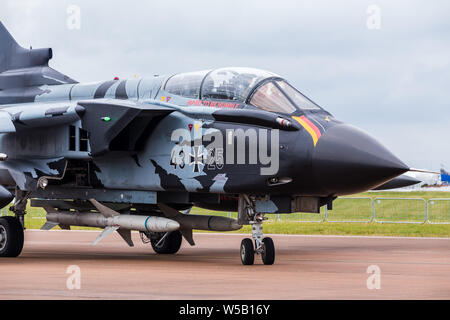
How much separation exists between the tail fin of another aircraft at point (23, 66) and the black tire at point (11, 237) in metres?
3.39

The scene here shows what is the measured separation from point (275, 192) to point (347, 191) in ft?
3.71

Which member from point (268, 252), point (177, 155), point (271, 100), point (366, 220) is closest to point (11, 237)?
point (177, 155)

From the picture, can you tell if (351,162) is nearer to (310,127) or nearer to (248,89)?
(310,127)

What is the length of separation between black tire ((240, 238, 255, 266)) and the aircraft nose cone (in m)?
1.57

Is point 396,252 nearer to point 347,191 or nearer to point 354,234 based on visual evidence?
point 347,191

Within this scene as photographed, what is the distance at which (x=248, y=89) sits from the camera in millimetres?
13859

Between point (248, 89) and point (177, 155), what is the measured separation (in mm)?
1687

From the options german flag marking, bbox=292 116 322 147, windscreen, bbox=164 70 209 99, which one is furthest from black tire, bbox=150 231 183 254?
german flag marking, bbox=292 116 322 147

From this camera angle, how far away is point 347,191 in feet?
42.6

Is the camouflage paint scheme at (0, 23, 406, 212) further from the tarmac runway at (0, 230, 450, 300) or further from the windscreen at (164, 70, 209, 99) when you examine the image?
the tarmac runway at (0, 230, 450, 300)

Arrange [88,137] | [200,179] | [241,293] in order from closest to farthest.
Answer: [241,293], [200,179], [88,137]

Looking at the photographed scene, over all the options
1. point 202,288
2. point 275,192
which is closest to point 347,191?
point 275,192

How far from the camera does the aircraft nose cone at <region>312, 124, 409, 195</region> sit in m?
12.5

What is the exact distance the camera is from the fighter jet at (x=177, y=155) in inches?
508
